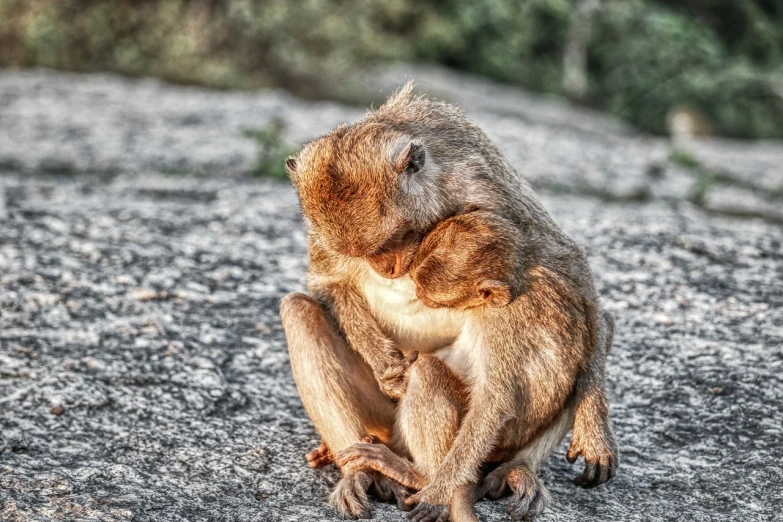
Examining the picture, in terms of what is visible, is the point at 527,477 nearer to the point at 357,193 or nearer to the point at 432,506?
the point at 432,506

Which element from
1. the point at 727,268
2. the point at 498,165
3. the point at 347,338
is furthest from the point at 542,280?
the point at 727,268

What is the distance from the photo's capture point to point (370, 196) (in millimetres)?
3793

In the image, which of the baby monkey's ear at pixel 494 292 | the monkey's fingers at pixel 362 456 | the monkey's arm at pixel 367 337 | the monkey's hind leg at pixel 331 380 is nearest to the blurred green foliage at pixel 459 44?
the monkey's arm at pixel 367 337

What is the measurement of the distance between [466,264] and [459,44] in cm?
1636

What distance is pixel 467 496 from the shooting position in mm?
3842

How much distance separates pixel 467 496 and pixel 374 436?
607 mm

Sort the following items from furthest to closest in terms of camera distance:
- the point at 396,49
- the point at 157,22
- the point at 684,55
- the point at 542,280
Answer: the point at 684,55 → the point at 396,49 → the point at 157,22 → the point at 542,280

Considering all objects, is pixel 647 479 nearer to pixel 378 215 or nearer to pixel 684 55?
pixel 378 215

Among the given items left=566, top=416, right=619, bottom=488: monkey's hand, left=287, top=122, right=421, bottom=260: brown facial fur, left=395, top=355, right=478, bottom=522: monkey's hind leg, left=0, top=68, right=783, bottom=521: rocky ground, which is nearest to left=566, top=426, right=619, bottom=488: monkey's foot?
left=566, top=416, right=619, bottom=488: monkey's hand

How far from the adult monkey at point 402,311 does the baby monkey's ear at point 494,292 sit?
0.16 metres

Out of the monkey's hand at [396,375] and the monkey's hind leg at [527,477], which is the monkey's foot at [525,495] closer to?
the monkey's hind leg at [527,477]

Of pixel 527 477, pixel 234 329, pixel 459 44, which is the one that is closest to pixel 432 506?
pixel 527 477

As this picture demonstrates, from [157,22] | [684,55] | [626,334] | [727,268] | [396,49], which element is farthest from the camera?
[684,55]

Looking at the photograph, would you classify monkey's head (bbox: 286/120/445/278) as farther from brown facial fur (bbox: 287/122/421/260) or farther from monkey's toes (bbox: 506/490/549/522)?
monkey's toes (bbox: 506/490/549/522)
